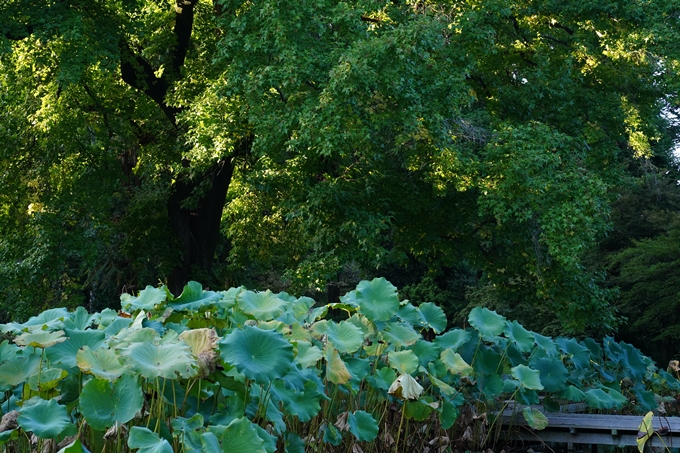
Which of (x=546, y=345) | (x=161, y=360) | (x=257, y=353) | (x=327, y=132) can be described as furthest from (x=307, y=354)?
(x=327, y=132)

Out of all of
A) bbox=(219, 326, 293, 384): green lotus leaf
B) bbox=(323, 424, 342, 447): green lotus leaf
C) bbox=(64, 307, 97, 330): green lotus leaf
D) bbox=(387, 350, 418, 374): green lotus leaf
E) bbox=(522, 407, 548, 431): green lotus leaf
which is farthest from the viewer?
bbox=(522, 407, 548, 431): green lotus leaf

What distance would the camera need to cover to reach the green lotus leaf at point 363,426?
3957mm

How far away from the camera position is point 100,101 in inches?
507

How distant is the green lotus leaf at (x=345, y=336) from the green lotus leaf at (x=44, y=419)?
1390 millimetres

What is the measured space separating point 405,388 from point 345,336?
46cm

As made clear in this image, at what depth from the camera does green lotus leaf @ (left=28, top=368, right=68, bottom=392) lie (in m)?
3.57

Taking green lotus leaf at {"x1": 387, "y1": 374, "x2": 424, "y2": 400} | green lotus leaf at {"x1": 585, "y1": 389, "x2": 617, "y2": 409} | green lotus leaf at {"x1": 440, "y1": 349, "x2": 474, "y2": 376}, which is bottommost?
green lotus leaf at {"x1": 585, "y1": 389, "x2": 617, "y2": 409}

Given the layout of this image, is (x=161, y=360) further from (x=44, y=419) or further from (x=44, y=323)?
(x=44, y=323)

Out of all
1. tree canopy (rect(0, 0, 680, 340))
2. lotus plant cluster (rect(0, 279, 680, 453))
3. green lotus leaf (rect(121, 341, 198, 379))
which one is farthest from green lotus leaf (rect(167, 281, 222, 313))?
tree canopy (rect(0, 0, 680, 340))

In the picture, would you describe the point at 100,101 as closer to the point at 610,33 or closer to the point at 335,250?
the point at 335,250

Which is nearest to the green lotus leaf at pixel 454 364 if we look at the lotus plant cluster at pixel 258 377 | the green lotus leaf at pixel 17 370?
the lotus plant cluster at pixel 258 377

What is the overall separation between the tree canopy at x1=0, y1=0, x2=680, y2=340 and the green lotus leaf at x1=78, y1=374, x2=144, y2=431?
614cm

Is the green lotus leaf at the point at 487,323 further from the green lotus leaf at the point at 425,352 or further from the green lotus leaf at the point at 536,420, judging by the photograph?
the green lotus leaf at the point at 536,420

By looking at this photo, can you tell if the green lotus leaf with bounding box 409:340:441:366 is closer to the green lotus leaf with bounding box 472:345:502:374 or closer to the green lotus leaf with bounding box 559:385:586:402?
the green lotus leaf with bounding box 472:345:502:374
